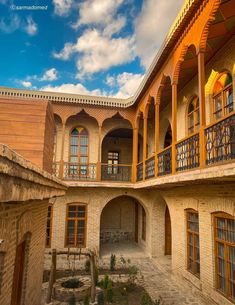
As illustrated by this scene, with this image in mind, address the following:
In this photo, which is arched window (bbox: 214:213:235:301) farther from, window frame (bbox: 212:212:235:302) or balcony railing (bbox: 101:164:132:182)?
balcony railing (bbox: 101:164:132:182)

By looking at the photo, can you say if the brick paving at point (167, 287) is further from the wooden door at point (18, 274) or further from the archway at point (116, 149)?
the archway at point (116, 149)

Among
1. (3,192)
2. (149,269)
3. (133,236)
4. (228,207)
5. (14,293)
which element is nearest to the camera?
(3,192)

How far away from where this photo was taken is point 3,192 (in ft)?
5.12

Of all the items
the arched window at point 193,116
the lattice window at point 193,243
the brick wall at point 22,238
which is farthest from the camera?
the arched window at point 193,116

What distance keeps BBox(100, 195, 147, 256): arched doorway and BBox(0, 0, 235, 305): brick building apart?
0.21 feet

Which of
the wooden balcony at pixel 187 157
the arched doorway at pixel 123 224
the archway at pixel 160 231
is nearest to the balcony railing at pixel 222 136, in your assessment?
the wooden balcony at pixel 187 157

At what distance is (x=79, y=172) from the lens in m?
12.7

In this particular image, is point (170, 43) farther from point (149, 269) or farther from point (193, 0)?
point (149, 269)

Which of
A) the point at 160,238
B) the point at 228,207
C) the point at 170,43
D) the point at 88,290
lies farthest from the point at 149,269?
the point at 170,43

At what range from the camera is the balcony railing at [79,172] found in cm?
1266

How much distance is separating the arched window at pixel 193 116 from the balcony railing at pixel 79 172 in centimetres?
529

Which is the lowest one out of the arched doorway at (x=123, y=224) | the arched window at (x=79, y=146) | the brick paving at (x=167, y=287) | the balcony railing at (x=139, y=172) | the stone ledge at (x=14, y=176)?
the brick paving at (x=167, y=287)

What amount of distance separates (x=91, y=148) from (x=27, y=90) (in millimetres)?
4489

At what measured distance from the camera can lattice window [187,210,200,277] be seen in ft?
26.2
